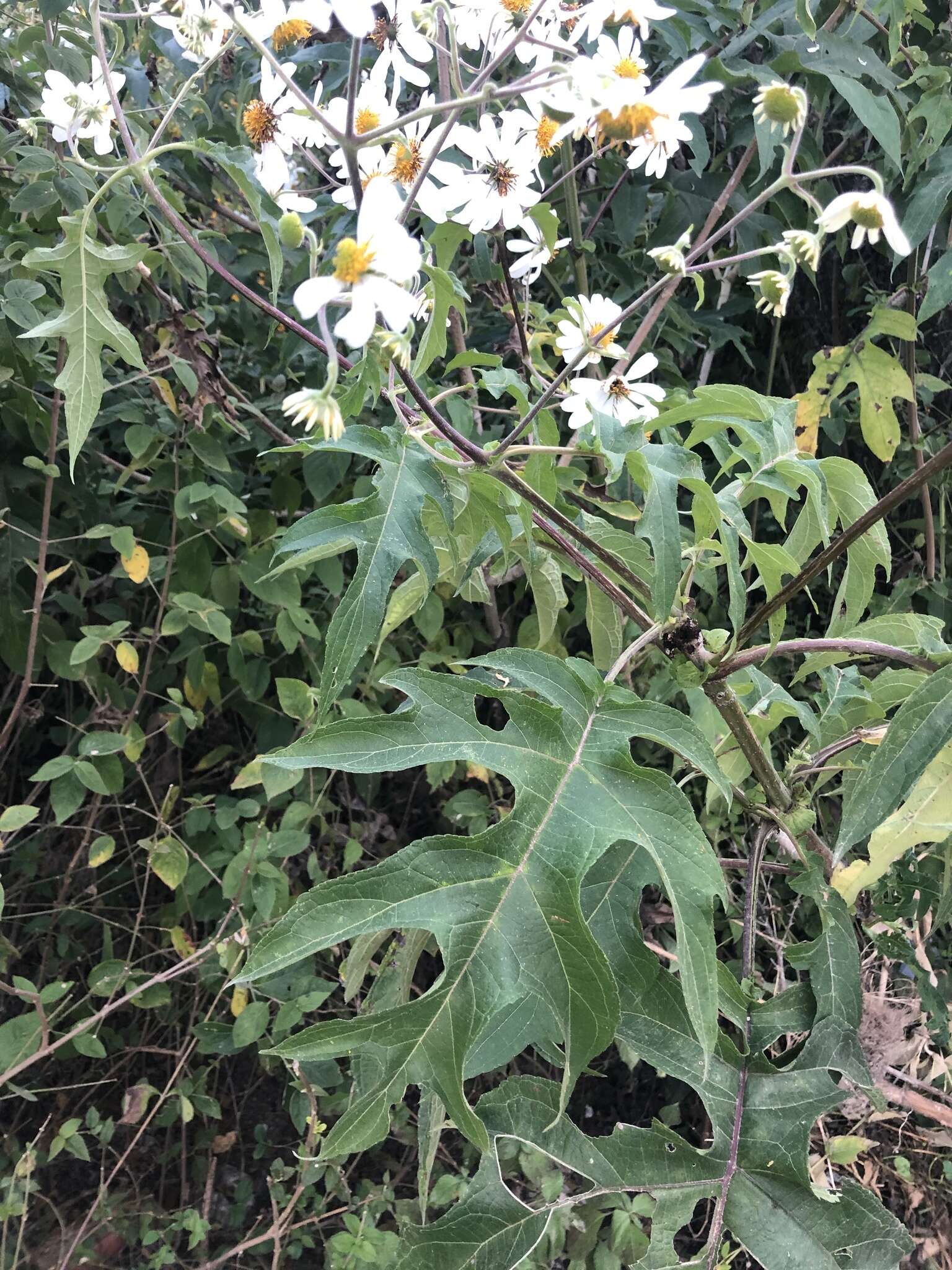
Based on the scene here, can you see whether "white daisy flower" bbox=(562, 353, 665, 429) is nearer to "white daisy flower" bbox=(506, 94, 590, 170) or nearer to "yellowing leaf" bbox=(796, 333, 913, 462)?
"white daisy flower" bbox=(506, 94, 590, 170)

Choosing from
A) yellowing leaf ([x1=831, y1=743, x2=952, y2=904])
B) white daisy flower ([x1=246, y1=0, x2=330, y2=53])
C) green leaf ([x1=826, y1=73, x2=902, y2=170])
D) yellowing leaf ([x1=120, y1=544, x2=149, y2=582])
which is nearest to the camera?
white daisy flower ([x1=246, y1=0, x2=330, y2=53])

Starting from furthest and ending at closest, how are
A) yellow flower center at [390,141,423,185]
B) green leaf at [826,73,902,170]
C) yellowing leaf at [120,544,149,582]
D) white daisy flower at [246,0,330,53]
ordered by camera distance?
yellowing leaf at [120,544,149,582] → green leaf at [826,73,902,170] → yellow flower center at [390,141,423,185] → white daisy flower at [246,0,330,53]

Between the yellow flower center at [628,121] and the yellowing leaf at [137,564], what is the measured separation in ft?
2.41

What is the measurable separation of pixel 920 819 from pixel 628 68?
0.57 meters

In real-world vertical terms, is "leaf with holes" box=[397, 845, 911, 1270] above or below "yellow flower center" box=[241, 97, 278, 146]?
below

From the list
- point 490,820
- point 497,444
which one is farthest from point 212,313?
point 490,820

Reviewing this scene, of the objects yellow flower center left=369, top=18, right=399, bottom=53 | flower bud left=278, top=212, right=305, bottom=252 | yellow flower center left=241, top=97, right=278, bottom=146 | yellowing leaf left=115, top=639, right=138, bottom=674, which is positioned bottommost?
yellowing leaf left=115, top=639, right=138, bottom=674

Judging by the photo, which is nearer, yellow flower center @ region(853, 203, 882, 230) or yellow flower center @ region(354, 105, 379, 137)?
yellow flower center @ region(853, 203, 882, 230)

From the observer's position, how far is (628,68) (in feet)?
2.00

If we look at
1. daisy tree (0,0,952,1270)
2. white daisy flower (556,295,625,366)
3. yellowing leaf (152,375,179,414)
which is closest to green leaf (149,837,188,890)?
daisy tree (0,0,952,1270)

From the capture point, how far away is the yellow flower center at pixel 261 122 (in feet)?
2.29

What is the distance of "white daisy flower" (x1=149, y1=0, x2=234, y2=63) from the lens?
0.61 metres

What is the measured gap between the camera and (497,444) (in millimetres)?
539

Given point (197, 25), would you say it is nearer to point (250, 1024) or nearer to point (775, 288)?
point (775, 288)
